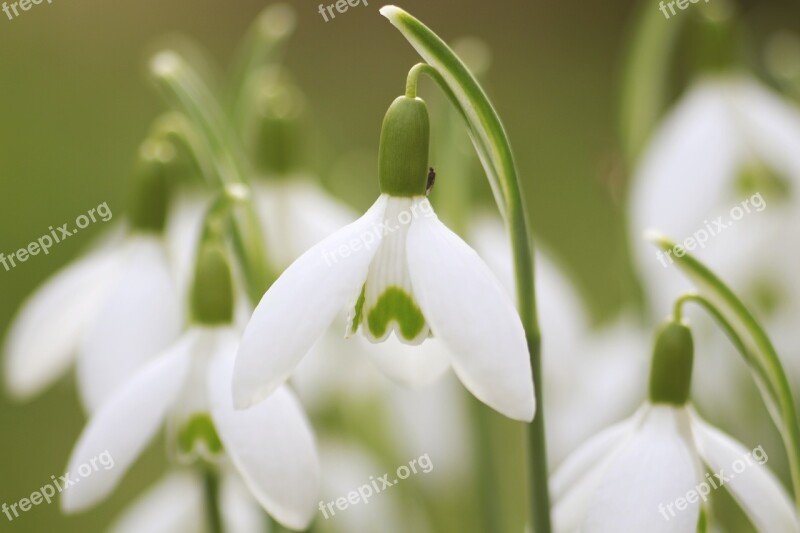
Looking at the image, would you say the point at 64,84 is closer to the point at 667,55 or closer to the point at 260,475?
the point at 667,55

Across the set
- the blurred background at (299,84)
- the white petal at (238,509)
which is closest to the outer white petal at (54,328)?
the white petal at (238,509)

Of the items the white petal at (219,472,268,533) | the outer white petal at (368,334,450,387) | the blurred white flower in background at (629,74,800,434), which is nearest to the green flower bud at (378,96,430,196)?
the outer white petal at (368,334,450,387)

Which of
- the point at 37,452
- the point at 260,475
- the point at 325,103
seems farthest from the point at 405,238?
the point at 325,103

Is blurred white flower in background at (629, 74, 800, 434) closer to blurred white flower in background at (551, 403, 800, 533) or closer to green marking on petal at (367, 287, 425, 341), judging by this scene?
blurred white flower in background at (551, 403, 800, 533)

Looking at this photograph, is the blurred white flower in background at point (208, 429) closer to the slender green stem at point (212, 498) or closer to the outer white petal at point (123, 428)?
the outer white petal at point (123, 428)

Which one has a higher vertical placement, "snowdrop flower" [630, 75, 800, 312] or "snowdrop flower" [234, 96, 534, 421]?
"snowdrop flower" [234, 96, 534, 421]

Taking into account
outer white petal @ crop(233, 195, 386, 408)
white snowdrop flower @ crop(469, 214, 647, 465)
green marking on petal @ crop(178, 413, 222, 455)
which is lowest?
white snowdrop flower @ crop(469, 214, 647, 465)

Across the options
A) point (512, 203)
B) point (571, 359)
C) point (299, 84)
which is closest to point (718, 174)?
point (571, 359)
